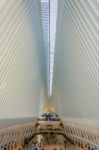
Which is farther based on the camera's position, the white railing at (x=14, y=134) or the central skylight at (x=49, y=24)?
the white railing at (x=14, y=134)

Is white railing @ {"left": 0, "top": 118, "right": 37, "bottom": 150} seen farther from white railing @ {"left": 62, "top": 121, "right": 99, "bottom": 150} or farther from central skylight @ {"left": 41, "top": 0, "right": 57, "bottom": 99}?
central skylight @ {"left": 41, "top": 0, "right": 57, "bottom": 99}

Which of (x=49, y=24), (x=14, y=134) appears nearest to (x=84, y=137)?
(x=14, y=134)

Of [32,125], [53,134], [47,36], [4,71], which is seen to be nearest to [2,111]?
[4,71]

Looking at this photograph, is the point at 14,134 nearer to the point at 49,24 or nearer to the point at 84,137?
the point at 84,137

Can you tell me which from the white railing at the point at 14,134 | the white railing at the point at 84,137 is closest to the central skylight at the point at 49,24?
the white railing at the point at 14,134

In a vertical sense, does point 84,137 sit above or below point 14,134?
below

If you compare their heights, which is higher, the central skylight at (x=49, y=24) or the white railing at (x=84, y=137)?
the central skylight at (x=49, y=24)

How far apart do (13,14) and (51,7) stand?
14.4 ft

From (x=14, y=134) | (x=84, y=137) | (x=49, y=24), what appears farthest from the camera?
(x=14, y=134)

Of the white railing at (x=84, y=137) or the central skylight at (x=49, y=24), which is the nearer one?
the central skylight at (x=49, y=24)

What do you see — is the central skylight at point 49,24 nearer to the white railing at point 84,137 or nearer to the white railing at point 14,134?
the white railing at point 14,134

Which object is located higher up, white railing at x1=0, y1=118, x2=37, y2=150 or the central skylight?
the central skylight

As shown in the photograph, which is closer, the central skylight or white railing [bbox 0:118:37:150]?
the central skylight

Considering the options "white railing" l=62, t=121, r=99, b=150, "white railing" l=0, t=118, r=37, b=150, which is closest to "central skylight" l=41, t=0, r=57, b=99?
"white railing" l=0, t=118, r=37, b=150
